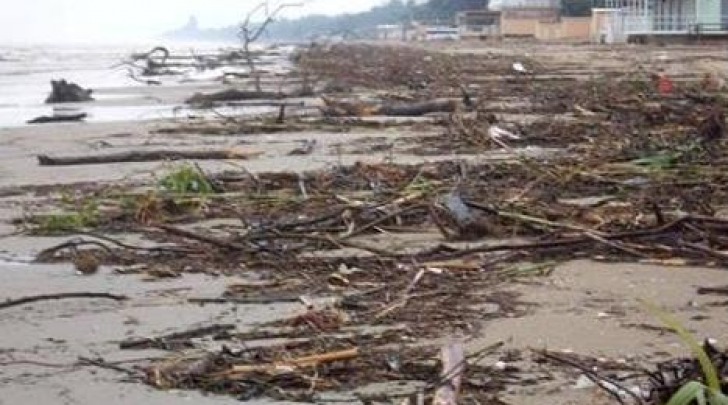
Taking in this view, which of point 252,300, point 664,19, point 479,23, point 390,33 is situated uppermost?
point 252,300

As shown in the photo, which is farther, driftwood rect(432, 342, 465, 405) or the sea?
the sea

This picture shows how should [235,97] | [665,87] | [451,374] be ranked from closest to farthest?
1. [451,374]
2. [665,87]
3. [235,97]

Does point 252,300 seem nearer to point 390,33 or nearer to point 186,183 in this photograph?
point 186,183

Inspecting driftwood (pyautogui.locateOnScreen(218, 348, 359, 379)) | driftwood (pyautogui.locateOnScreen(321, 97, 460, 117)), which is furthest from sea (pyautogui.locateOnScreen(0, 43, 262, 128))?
driftwood (pyautogui.locateOnScreen(218, 348, 359, 379))

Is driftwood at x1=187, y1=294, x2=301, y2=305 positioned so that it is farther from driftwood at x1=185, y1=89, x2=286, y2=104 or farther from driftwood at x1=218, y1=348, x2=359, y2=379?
driftwood at x1=185, y1=89, x2=286, y2=104

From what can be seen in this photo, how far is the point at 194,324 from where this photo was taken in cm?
513

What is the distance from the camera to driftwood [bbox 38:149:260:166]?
11.9 meters

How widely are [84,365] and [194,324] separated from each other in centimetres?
71

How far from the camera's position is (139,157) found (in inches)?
476

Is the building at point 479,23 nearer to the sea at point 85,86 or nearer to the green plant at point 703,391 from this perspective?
the sea at point 85,86

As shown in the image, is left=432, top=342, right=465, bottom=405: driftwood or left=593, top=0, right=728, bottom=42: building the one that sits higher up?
left=432, top=342, right=465, bottom=405: driftwood

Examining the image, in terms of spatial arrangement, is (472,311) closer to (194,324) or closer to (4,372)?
(194,324)

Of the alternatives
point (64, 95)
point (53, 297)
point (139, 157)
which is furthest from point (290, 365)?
point (64, 95)

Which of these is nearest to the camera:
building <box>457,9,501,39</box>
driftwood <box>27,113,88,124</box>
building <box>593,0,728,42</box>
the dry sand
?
the dry sand
